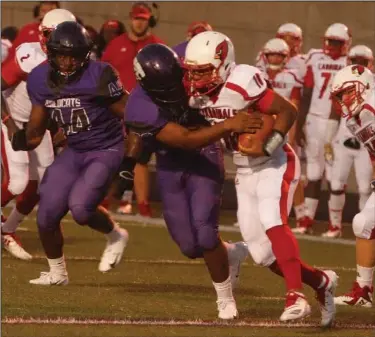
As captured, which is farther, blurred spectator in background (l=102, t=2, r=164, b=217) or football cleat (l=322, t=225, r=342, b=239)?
blurred spectator in background (l=102, t=2, r=164, b=217)

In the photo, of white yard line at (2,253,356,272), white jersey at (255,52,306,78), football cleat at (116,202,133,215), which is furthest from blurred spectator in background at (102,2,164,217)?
white yard line at (2,253,356,272)

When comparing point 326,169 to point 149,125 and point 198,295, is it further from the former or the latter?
point 149,125

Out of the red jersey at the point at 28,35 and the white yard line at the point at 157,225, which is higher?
the red jersey at the point at 28,35

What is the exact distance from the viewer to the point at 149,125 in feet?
23.7

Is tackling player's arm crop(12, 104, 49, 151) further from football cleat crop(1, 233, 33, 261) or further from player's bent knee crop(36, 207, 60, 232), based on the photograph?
football cleat crop(1, 233, 33, 261)

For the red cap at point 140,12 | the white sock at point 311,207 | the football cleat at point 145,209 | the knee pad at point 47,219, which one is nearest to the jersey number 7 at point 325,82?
the white sock at point 311,207

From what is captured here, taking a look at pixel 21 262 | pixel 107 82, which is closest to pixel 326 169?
pixel 21 262

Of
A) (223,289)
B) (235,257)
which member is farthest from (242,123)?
(235,257)

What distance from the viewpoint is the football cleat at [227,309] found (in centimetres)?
729

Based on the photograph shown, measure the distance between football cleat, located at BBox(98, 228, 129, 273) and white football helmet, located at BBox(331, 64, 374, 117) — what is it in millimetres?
1691

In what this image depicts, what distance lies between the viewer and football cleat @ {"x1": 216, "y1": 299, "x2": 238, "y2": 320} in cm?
729

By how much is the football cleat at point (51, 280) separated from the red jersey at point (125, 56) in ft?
12.9

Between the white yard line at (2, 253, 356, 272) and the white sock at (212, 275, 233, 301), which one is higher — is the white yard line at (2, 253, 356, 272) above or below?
below

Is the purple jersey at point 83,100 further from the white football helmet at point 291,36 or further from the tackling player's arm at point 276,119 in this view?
the white football helmet at point 291,36
